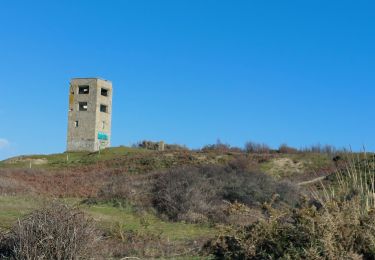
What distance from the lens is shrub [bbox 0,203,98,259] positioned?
8.45 meters

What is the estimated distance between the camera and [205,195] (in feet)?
69.5

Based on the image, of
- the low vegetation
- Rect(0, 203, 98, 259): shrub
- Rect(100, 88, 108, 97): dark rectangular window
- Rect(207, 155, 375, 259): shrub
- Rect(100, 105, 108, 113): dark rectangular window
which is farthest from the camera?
Rect(100, 88, 108, 97): dark rectangular window

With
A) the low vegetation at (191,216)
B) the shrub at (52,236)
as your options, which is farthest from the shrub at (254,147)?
the shrub at (52,236)

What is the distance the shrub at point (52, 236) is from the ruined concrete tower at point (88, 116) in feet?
218

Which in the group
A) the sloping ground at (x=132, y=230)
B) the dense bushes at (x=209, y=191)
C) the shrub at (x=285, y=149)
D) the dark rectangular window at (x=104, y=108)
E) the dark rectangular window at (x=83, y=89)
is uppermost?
the dark rectangular window at (x=83, y=89)

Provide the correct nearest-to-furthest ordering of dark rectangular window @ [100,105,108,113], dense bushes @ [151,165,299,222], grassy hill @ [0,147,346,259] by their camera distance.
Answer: grassy hill @ [0,147,346,259], dense bushes @ [151,165,299,222], dark rectangular window @ [100,105,108,113]

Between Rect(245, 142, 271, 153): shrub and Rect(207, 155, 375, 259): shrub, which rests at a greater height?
Rect(245, 142, 271, 153): shrub

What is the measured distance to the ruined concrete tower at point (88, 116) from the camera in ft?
248

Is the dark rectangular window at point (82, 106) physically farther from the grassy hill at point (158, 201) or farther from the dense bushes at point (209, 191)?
the dense bushes at point (209, 191)

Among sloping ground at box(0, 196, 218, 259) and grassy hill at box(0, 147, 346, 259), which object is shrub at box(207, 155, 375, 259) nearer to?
grassy hill at box(0, 147, 346, 259)

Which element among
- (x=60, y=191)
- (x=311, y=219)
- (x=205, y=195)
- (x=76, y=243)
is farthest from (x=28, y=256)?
(x=60, y=191)

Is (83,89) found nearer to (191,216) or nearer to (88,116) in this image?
(88,116)

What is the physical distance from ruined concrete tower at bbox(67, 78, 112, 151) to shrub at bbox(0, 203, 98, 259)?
66.4 metres

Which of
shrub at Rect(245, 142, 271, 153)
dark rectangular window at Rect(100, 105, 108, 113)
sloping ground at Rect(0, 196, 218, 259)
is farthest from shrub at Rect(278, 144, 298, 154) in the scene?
sloping ground at Rect(0, 196, 218, 259)
